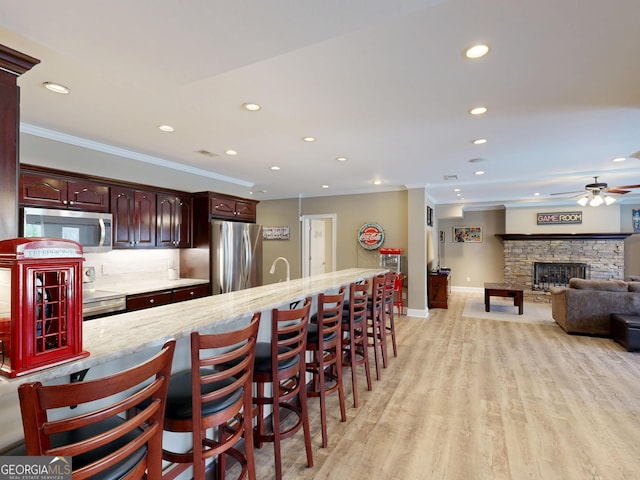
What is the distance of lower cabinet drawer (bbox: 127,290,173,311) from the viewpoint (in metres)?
3.49

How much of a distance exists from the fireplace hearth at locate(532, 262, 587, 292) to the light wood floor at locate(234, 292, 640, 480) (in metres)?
4.42

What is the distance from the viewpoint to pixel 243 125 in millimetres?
3125

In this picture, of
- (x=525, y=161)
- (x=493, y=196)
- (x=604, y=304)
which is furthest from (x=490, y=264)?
(x=525, y=161)

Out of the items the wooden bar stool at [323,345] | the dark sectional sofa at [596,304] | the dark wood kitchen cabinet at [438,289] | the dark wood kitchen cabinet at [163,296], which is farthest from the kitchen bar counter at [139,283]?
the dark sectional sofa at [596,304]

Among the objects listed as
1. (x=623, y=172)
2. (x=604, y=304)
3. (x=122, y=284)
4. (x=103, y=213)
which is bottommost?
(x=604, y=304)

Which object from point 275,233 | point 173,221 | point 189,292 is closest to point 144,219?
point 173,221

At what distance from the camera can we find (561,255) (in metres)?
8.16

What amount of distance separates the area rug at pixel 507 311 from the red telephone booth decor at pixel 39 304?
6.58m

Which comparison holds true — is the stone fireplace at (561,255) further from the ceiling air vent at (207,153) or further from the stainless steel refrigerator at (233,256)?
the ceiling air vent at (207,153)

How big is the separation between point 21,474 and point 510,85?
314cm

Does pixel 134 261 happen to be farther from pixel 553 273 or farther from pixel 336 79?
pixel 553 273

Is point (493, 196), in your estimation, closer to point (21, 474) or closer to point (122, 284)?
point (122, 284)

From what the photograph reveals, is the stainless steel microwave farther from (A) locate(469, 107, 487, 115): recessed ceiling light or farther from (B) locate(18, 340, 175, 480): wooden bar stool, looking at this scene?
(A) locate(469, 107, 487, 115): recessed ceiling light

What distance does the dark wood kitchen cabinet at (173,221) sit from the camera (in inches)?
164
